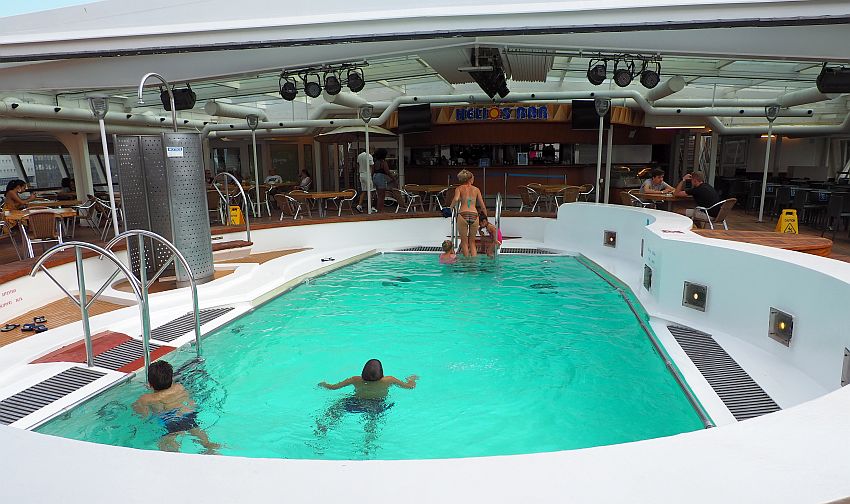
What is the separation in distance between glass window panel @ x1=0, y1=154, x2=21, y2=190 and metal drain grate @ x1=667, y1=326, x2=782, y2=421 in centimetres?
2372

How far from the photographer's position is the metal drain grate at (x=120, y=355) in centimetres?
396

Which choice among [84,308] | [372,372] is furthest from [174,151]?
[372,372]

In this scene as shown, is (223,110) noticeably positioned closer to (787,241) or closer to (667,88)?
(667,88)

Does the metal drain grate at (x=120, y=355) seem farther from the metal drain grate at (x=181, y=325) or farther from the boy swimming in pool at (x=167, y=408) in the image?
the boy swimming in pool at (x=167, y=408)

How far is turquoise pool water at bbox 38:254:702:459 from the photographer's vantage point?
3.33 metres

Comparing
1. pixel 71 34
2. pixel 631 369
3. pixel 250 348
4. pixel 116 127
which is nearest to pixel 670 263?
pixel 631 369

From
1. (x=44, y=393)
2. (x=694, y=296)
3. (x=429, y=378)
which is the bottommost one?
(x=429, y=378)

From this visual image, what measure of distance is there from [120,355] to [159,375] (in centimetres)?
108

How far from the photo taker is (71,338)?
4316 mm

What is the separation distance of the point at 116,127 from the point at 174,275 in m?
10.1

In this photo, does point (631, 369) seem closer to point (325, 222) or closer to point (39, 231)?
point (325, 222)

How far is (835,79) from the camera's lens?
23.6ft

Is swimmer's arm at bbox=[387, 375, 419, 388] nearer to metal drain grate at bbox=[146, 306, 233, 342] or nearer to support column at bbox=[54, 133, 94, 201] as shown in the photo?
metal drain grate at bbox=[146, 306, 233, 342]

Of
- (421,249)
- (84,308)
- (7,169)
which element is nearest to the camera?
(84,308)
